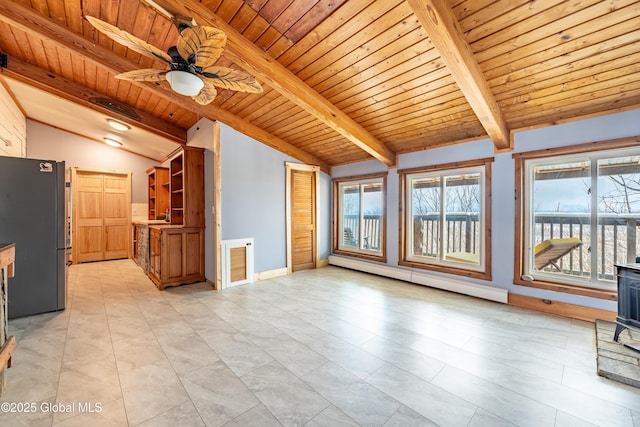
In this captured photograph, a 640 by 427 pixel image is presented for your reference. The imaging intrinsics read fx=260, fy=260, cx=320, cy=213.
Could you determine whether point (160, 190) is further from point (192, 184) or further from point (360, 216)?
point (360, 216)

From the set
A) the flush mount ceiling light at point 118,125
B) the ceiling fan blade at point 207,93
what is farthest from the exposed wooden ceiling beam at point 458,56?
the flush mount ceiling light at point 118,125

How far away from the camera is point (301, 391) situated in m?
1.80

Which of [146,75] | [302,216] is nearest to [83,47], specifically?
[146,75]

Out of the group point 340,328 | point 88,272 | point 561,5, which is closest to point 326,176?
point 340,328

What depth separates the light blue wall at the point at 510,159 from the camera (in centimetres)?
284

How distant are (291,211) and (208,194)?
5.19ft

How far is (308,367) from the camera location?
2.07m

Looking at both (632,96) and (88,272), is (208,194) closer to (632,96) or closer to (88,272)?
(88,272)

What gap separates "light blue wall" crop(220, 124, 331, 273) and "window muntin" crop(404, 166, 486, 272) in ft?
7.88

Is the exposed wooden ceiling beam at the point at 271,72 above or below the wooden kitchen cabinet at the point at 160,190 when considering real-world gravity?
above

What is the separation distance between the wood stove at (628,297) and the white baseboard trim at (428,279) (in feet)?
3.68

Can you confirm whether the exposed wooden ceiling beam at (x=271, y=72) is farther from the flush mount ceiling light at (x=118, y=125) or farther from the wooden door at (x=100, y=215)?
the wooden door at (x=100, y=215)

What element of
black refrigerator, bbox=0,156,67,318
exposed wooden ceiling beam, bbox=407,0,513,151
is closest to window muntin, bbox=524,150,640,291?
exposed wooden ceiling beam, bbox=407,0,513,151

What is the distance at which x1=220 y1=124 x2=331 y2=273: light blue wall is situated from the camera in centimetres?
434
